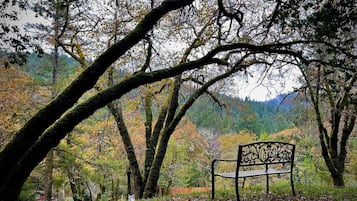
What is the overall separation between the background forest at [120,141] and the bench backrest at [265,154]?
3670mm

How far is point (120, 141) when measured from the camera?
46.2ft

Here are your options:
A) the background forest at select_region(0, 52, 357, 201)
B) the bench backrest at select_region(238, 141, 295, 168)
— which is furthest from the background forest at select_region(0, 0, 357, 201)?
the bench backrest at select_region(238, 141, 295, 168)

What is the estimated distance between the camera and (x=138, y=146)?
1644cm

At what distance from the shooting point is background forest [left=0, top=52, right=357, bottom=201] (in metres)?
9.56

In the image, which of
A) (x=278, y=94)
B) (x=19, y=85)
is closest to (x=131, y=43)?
(x=278, y=94)

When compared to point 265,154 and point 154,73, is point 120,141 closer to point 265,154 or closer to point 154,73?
point 154,73

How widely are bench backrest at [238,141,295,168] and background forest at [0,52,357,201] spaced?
3.67 m

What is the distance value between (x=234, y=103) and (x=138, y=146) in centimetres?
732

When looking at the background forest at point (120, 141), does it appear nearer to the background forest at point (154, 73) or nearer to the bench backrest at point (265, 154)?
the background forest at point (154, 73)

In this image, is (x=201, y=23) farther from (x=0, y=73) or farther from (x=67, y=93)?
(x=0, y=73)

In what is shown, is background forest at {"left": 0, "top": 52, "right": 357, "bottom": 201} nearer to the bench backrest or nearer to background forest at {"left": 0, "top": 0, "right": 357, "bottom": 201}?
background forest at {"left": 0, "top": 0, "right": 357, "bottom": 201}

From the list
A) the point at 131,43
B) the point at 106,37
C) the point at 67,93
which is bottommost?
the point at 67,93

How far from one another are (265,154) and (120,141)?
9.58 meters

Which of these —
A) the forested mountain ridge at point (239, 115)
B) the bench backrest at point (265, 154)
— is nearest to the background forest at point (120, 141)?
the forested mountain ridge at point (239, 115)
